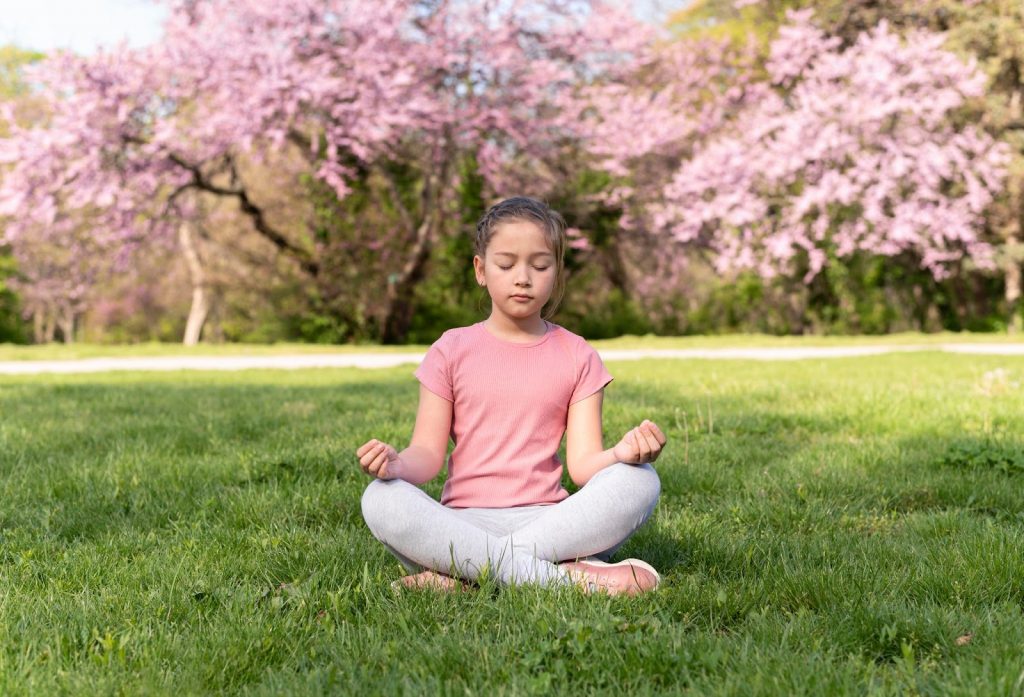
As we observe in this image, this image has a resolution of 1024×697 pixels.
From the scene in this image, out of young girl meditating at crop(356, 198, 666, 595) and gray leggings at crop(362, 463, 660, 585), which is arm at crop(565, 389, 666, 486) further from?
gray leggings at crop(362, 463, 660, 585)

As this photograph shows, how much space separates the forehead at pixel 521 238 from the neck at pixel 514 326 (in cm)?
27

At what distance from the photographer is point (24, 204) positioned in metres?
15.4

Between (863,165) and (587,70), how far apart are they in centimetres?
628

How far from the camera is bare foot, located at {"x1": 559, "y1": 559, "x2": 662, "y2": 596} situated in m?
2.72

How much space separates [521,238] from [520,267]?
3.7 inches

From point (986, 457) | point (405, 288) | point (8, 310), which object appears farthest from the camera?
point (8, 310)

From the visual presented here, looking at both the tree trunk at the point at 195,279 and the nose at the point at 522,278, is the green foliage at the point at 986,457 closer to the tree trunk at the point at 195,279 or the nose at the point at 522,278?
the nose at the point at 522,278

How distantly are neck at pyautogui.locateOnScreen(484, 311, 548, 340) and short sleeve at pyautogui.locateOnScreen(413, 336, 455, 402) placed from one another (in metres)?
0.19

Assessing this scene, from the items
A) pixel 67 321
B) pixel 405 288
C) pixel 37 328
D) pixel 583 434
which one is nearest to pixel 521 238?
pixel 583 434

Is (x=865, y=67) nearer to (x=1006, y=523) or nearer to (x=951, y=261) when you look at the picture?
(x=951, y=261)

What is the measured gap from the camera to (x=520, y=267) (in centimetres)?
299

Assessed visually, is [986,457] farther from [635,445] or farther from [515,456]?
[515,456]

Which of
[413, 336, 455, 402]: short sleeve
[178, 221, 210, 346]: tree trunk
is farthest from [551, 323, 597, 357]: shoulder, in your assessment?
[178, 221, 210, 346]: tree trunk

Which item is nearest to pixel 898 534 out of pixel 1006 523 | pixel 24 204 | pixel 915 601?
pixel 1006 523
